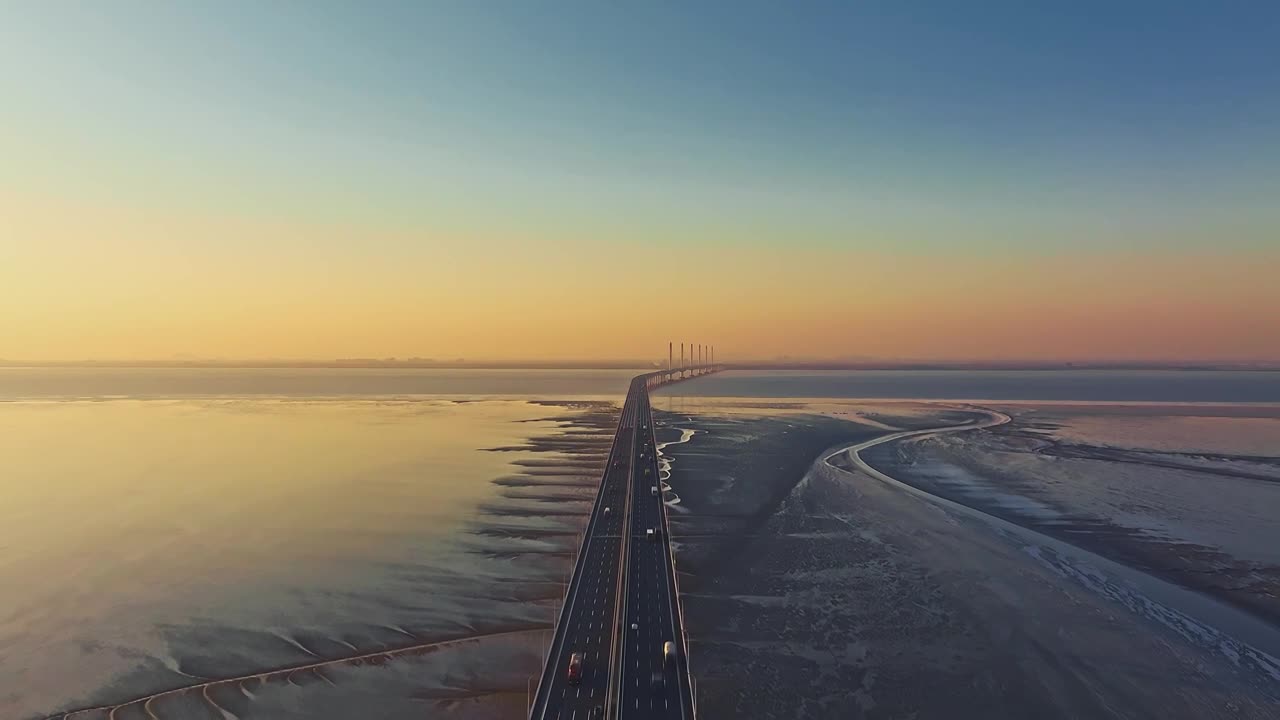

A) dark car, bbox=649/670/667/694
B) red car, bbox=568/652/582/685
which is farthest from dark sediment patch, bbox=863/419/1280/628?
red car, bbox=568/652/582/685

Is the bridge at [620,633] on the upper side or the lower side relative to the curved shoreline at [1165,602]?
upper

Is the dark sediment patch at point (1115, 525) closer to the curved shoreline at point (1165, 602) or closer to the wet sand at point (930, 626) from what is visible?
the curved shoreline at point (1165, 602)

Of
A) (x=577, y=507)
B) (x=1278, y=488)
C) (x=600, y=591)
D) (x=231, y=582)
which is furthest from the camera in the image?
(x=1278, y=488)

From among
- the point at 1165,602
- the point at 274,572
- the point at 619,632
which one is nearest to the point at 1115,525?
the point at 1165,602

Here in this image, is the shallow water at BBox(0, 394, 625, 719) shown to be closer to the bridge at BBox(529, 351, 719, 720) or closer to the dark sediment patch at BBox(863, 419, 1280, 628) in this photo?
the bridge at BBox(529, 351, 719, 720)

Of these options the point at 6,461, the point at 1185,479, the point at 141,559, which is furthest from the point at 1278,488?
the point at 6,461

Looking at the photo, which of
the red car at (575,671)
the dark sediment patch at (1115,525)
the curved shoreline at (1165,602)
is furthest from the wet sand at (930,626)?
the red car at (575,671)

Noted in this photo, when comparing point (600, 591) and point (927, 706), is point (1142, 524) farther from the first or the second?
point (600, 591)
